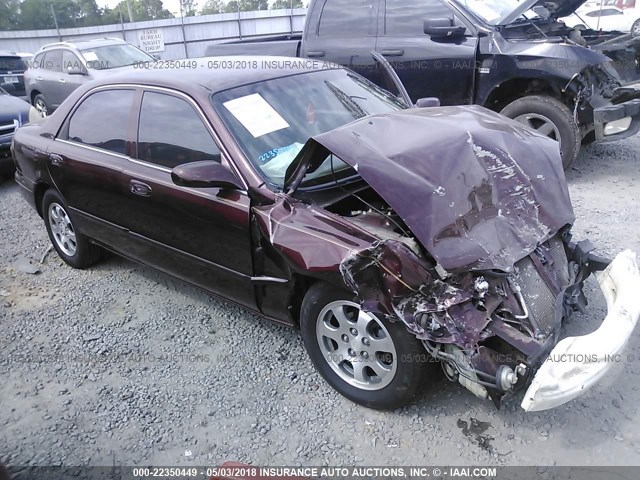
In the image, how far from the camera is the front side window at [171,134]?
3.15 metres

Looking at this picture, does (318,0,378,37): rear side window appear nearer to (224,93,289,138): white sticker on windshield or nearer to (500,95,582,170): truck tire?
(500,95,582,170): truck tire

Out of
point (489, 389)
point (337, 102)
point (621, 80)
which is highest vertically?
point (337, 102)

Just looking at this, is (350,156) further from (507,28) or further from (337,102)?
(507,28)

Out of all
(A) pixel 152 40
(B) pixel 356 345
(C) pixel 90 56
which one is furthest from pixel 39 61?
(B) pixel 356 345

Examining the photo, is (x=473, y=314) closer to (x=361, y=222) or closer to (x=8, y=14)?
(x=361, y=222)

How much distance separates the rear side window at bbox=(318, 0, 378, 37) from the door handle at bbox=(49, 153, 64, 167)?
3.91 meters

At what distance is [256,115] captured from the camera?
3150mm

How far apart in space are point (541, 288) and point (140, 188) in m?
2.51

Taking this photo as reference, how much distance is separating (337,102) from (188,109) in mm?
1000

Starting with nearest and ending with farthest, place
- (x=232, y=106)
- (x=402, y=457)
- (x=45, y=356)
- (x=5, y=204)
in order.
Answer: (x=402, y=457) → (x=232, y=106) → (x=45, y=356) → (x=5, y=204)

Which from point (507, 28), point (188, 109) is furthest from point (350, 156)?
point (507, 28)

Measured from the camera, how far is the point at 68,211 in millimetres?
4266

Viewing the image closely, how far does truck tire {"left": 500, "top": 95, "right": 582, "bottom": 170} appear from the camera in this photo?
5449 mm

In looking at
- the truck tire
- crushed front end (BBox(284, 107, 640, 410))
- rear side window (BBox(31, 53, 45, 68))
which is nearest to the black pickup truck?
the truck tire
